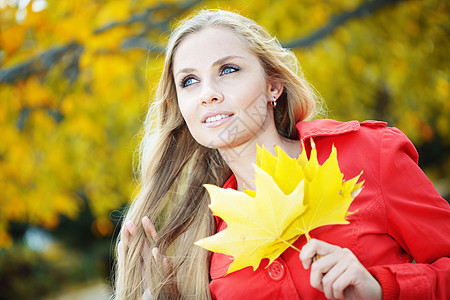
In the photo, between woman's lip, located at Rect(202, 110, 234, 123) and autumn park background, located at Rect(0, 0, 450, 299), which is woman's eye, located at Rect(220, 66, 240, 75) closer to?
woman's lip, located at Rect(202, 110, 234, 123)

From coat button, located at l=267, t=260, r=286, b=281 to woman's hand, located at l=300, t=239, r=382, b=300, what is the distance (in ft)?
1.10

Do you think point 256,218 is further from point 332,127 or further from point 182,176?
point 182,176

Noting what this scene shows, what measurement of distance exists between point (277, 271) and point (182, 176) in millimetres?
879

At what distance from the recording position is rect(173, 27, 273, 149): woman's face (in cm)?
189

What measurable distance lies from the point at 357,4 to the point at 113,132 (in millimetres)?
2945

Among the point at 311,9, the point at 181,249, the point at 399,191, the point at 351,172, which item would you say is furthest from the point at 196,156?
the point at 311,9

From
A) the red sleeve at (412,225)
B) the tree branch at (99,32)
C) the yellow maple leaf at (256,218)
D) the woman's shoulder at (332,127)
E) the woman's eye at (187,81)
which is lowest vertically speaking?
the red sleeve at (412,225)

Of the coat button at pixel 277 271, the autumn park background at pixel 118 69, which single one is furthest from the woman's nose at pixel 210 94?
the autumn park background at pixel 118 69

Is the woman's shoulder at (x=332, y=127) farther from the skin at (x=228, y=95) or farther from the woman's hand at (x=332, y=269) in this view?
the woman's hand at (x=332, y=269)

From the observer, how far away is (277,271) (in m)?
1.77

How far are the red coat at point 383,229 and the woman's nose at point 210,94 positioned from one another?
1.16 feet

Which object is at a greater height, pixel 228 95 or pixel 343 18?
pixel 343 18

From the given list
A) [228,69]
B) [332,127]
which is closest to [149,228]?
[228,69]

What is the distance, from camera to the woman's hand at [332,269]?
1.39m
